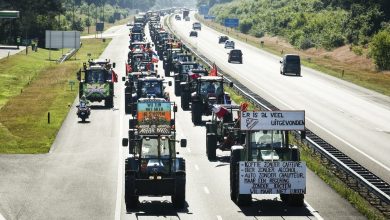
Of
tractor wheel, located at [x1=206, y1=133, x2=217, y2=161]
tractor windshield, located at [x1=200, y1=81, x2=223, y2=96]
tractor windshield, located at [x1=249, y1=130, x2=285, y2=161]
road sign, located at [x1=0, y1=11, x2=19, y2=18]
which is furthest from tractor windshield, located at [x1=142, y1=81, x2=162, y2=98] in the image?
road sign, located at [x1=0, y1=11, x2=19, y2=18]

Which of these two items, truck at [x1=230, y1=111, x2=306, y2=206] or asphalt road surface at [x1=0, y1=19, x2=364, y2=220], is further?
asphalt road surface at [x1=0, y1=19, x2=364, y2=220]

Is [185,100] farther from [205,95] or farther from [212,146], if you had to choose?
[212,146]

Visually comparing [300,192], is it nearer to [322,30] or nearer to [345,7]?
[322,30]

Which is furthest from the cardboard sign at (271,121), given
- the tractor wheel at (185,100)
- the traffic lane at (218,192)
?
the tractor wheel at (185,100)

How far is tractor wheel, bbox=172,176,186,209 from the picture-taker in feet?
91.2

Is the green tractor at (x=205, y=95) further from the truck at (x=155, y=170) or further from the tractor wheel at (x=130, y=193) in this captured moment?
the truck at (x=155, y=170)

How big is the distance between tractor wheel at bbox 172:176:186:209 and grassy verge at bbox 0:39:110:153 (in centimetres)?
1498

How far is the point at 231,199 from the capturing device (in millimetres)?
30172

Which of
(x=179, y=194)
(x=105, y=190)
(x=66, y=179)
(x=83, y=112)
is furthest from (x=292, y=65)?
(x=179, y=194)

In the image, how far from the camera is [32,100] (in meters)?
65.7

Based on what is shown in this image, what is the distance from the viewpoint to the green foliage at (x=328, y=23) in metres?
124

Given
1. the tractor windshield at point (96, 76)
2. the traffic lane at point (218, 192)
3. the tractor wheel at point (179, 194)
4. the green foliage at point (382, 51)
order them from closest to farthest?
the tractor wheel at point (179, 194)
the traffic lane at point (218, 192)
the tractor windshield at point (96, 76)
the green foliage at point (382, 51)

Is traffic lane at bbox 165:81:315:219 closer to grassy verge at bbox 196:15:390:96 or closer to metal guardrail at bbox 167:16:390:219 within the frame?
metal guardrail at bbox 167:16:390:219

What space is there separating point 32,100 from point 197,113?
62.0ft
